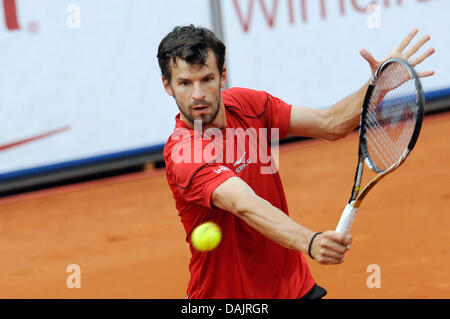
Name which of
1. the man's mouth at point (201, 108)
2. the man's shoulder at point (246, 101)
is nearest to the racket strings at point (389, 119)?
the man's shoulder at point (246, 101)

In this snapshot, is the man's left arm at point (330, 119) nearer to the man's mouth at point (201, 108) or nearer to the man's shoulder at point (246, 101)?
the man's shoulder at point (246, 101)

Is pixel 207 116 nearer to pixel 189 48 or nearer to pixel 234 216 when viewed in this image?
pixel 189 48

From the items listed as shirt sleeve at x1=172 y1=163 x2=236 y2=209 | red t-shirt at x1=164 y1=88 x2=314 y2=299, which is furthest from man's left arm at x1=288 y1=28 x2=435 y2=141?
shirt sleeve at x1=172 y1=163 x2=236 y2=209

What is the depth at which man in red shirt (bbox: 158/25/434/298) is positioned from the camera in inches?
118

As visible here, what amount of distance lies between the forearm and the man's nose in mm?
519

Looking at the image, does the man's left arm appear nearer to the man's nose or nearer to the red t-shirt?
the red t-shirt

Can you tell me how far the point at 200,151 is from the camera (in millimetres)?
3105

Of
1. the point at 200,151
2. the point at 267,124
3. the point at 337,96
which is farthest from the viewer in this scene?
the point at 337,96

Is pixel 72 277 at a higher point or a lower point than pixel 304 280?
lower
